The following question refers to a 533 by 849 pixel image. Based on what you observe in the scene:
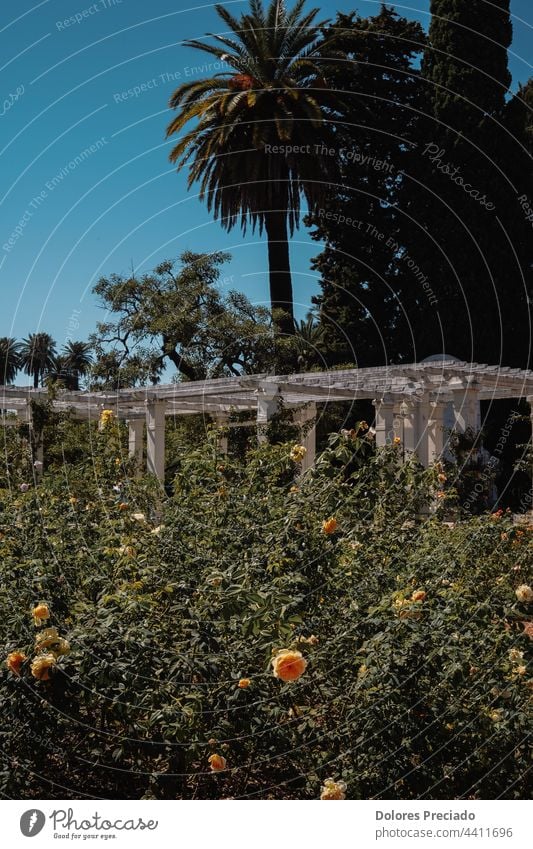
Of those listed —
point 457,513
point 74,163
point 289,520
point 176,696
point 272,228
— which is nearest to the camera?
point 176,696

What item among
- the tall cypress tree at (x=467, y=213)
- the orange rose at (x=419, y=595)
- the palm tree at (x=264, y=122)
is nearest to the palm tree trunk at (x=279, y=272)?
the palm tree at (x=264, y=122)

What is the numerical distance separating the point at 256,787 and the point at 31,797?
38.3 inches

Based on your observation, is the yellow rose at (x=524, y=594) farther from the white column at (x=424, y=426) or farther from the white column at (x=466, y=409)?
the white column at (x=424, y=426)

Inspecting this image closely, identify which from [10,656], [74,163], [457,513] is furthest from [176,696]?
[457,513]

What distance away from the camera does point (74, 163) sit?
7.25m

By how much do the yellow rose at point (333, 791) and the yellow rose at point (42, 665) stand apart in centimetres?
110

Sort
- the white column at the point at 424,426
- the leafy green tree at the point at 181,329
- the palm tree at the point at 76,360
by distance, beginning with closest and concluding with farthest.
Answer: the white column at the point at 424,426, the leafy green tree at the point at 181,329, the palm tree at the point at 76,360

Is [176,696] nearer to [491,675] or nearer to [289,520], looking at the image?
[289,520]

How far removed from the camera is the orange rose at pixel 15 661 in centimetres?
326

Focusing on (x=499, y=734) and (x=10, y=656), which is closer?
(x=10, y=656)

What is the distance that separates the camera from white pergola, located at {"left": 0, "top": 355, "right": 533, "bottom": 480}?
725 inches

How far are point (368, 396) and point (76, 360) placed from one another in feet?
39.7

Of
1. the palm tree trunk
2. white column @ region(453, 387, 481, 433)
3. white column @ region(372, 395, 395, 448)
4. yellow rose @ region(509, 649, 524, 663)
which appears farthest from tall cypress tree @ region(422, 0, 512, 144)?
yellow rose @ region(509, 649, 524, 663)

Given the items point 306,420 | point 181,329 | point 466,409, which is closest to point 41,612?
point 466,409
